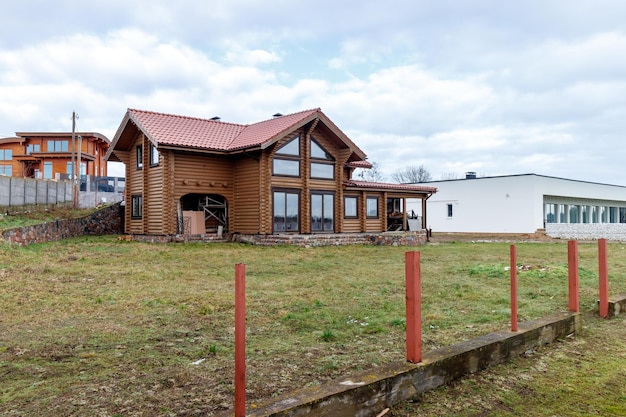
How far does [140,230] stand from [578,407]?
66.2ft

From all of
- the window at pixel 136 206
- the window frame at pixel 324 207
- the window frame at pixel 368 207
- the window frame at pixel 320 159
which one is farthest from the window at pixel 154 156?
the window frame at pixel 368 207

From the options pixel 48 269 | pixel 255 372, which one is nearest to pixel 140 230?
pixel 48 269

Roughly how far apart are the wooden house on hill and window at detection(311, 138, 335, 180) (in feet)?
0.16

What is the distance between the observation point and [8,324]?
18.8ft

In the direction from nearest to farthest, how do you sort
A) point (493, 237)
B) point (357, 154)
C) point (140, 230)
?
point (140, 230) → point (357, 154) → point (493, 237)

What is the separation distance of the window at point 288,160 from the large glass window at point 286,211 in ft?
3.16

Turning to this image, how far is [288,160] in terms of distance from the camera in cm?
2069

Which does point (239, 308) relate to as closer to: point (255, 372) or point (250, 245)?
point (255, 372)

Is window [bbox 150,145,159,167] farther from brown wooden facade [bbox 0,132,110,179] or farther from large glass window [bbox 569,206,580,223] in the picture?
large glass window [bbox 569,206,580,223]

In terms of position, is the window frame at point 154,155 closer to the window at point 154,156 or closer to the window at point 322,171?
the window at point 154,156

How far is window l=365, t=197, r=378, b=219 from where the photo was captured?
24250 millimetres

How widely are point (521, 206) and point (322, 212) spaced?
16.7 meters

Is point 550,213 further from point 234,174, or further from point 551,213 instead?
point 234,174

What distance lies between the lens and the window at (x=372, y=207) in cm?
2425
